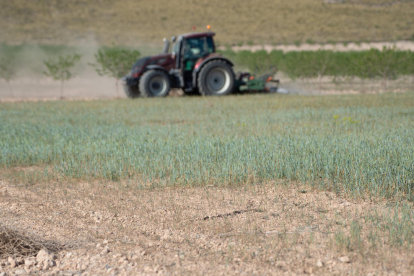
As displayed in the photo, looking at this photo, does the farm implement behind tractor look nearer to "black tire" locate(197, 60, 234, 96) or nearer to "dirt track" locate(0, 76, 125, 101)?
"black tire" locate(197, 60, 234, 96)

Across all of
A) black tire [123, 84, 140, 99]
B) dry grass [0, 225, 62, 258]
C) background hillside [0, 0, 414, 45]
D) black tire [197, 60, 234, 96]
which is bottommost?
dry grass [0, 225, 62, 258]

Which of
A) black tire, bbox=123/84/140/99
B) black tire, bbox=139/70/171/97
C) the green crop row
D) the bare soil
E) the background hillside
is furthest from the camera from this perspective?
the background hillside

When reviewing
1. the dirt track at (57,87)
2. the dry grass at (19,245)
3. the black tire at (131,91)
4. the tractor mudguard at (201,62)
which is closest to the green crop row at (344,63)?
the tractor mudguard at (201,62)

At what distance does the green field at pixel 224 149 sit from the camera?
18.8ft

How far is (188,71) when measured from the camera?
17594mm

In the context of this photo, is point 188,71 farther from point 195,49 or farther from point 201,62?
point 195,49

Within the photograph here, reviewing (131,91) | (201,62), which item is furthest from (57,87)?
(201,62)

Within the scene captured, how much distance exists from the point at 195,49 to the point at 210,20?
42.7 metres

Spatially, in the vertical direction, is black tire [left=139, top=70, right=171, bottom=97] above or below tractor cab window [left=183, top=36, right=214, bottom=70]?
below

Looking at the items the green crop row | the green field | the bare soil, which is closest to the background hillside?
the green crop row

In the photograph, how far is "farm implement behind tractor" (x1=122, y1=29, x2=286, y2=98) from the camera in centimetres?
1719

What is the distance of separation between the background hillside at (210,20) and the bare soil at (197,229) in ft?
153

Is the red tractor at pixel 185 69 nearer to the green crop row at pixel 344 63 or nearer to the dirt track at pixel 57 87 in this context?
the green crop row at pixel 344 63

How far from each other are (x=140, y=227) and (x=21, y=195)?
2.20 metres
